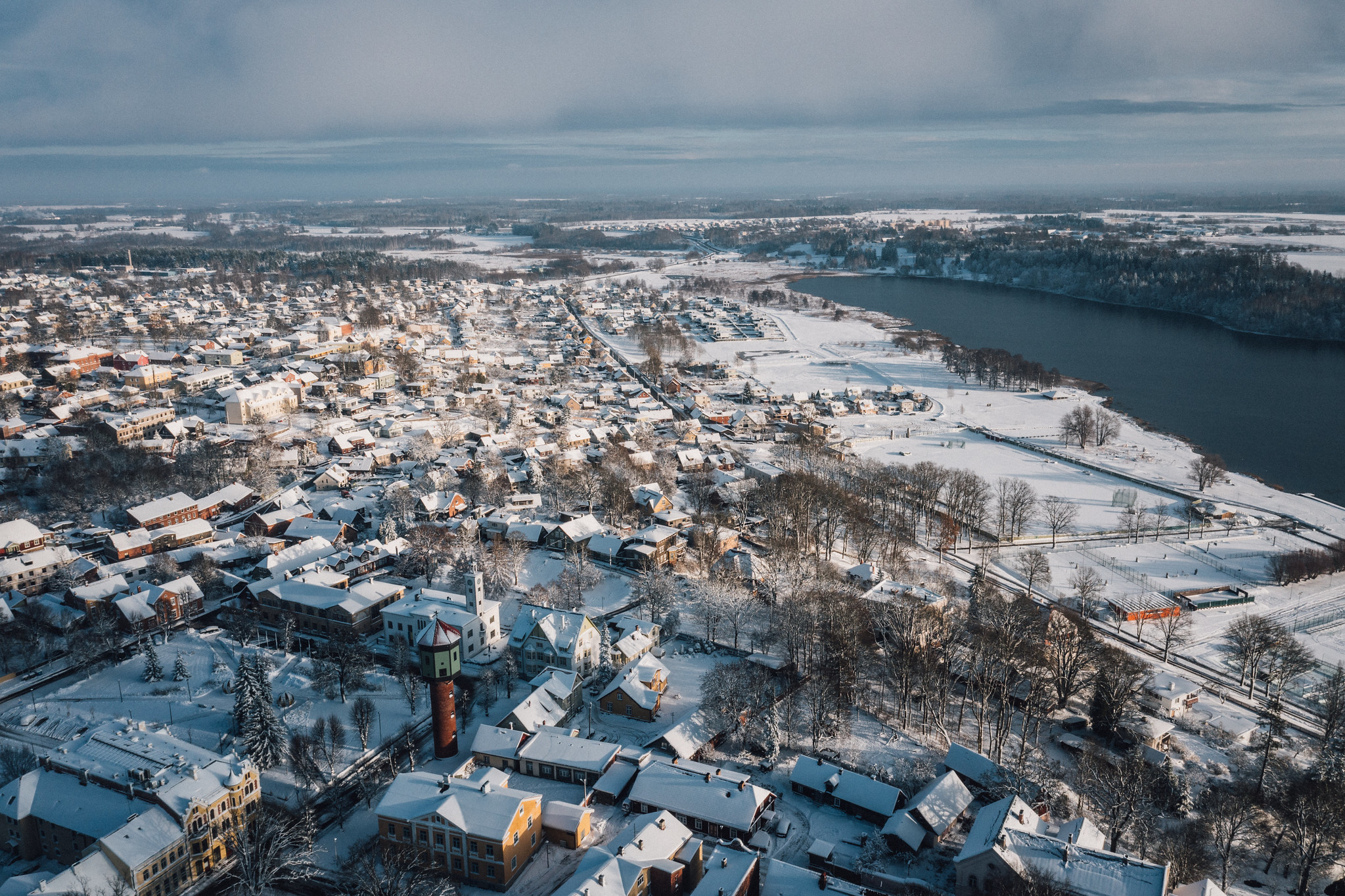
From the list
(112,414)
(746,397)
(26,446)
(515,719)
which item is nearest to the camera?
(515,719)

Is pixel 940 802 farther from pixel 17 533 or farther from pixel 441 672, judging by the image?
pixel 17 533

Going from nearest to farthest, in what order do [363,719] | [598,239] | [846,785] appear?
1. [846,785]
2. [363,719]
3. [598,239]

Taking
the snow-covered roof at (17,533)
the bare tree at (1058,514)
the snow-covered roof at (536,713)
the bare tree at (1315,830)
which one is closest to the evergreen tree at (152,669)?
the snow-covered roof at (536,713)

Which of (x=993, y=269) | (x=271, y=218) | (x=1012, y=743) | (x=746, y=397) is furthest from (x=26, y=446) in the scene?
(x=271, y=218)

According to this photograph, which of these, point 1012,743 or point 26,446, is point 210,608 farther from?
point 1012,743

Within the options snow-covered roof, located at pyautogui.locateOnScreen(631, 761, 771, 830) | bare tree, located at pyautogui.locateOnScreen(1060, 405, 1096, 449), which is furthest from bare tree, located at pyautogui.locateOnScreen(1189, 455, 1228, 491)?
snow-covered roof, located at pyautogui.locateOnScreen(631, 761, 771, 830)

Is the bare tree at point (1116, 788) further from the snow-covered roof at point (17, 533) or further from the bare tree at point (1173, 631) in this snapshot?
the snow-covered roof at point (17, 533)

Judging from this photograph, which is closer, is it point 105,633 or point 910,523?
point 105,633

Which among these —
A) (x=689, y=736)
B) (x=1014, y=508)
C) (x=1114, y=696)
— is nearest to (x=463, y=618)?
(x=689, y=736)
